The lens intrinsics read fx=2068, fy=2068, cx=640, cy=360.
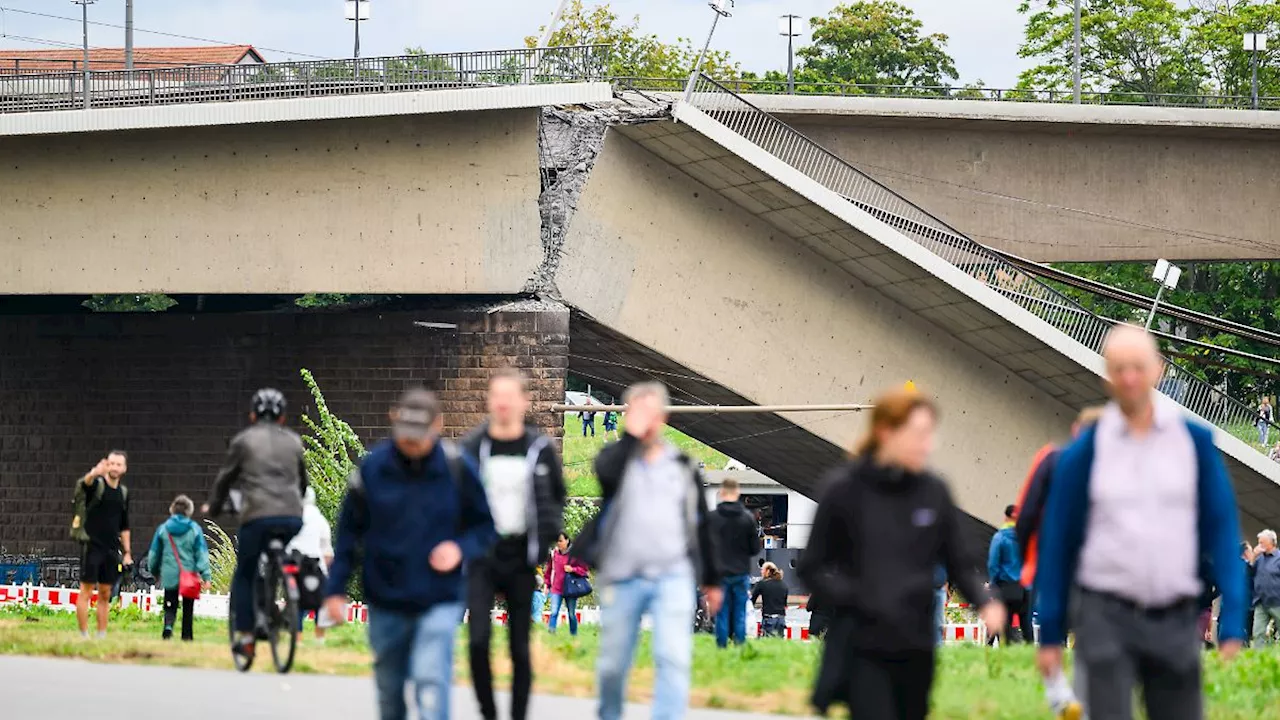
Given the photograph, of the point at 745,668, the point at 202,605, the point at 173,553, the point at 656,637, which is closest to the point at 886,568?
the point at 656,637

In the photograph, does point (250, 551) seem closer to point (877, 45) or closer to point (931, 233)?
point (931, 233)

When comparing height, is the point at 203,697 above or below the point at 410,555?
below

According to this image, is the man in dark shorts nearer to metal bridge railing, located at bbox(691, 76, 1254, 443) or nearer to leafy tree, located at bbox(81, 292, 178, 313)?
metal bridge railing, located at bbox(691, 76, 1254, 443)

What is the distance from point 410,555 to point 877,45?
90.5m

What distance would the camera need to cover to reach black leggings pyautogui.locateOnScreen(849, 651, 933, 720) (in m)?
6.55

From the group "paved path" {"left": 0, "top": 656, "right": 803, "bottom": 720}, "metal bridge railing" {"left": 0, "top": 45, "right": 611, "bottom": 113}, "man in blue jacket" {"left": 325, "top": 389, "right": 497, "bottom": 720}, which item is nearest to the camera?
"man in blue jacket" {"left": 325, "top": 389, "right": 497, "bottom": 720}

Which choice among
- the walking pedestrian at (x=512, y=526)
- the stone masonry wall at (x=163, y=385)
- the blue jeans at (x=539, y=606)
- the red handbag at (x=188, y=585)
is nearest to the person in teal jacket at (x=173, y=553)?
the red handbag at (x=188, y=585)

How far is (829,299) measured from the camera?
32.0 meters

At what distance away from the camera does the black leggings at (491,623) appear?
916cm

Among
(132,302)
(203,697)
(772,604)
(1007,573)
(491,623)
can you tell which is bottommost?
(203,697)

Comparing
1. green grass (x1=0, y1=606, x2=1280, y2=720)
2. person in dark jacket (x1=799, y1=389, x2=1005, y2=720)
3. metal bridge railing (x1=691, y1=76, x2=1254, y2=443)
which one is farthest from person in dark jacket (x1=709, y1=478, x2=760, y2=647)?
metal bridge railing (x1=691, y1=76, x2=1254, y2=443)

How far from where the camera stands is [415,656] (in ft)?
26.4

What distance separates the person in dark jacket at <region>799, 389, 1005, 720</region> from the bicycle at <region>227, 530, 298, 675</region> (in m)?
5.99

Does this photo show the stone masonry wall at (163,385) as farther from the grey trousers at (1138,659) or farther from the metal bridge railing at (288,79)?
the grey trousers at (1138,659)
